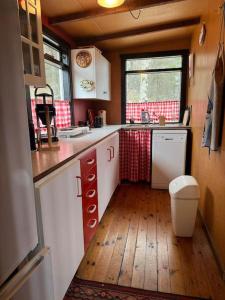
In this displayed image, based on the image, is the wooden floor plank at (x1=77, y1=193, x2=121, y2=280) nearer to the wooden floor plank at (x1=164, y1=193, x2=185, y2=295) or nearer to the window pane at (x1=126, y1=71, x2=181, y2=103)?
the wooden floor plank at (x1=164, y1=193, x2=185, y2=295)

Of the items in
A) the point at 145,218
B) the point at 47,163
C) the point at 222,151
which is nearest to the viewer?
A: the point at 47,163

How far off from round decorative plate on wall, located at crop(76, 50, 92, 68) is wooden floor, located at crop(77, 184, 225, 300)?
2049 millimetres

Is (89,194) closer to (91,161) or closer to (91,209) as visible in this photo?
(91,209)

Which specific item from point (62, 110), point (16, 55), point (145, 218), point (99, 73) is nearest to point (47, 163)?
point (16, 55)

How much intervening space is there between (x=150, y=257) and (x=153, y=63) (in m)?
3.10

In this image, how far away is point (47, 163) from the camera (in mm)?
1205

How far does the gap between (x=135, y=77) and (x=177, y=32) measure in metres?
0.96

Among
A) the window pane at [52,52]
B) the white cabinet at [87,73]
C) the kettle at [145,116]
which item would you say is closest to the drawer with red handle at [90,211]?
the white cabinet at [87,73]

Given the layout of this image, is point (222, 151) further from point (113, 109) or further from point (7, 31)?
point (113, 109)

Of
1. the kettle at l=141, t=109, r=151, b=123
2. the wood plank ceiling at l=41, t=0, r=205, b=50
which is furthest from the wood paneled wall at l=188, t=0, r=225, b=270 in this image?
the kettle at l=141, t=109, r=151, b=123

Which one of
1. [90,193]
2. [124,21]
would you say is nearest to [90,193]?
[90,193]

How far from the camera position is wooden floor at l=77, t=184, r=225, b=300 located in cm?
150

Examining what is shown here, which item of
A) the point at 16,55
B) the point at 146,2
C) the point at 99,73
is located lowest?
the point at 16,55

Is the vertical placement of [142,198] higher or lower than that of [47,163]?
lower
